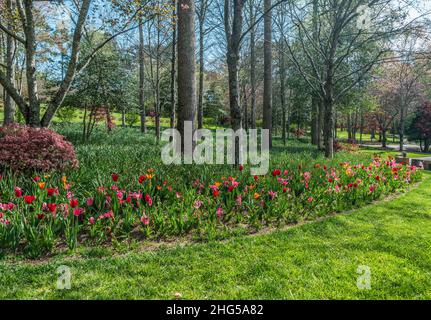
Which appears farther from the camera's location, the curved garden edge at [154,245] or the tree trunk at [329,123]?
the tree trunk at [329,123]

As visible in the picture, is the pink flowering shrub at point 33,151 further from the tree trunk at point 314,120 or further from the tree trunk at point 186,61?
the tree trunk at point 314,120

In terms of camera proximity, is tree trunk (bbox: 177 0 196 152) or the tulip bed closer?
the tulip bed

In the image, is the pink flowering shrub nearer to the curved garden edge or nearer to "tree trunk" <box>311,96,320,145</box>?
the curved garden edge

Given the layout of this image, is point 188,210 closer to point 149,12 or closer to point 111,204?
point 111,204

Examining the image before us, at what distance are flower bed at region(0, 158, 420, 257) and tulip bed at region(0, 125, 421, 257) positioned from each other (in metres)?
0.01

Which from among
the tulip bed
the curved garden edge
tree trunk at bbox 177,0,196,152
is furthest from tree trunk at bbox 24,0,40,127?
the curved garden edge

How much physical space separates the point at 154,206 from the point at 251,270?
5.22 ft

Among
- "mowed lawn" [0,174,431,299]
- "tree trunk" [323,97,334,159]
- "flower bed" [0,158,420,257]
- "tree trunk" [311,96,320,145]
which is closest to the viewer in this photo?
"mowed lawn" [0,174,431,299]

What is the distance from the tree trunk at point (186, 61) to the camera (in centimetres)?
742

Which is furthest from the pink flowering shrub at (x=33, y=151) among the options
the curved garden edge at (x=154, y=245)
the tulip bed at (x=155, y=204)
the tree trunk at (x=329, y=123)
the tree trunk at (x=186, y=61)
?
the tree trunk at (x=329, y=123)

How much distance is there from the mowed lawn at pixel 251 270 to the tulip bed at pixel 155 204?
0.31 m

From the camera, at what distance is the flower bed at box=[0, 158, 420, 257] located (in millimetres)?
3164

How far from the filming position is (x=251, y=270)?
280 centimetres

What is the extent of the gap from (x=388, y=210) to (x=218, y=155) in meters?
4.05
